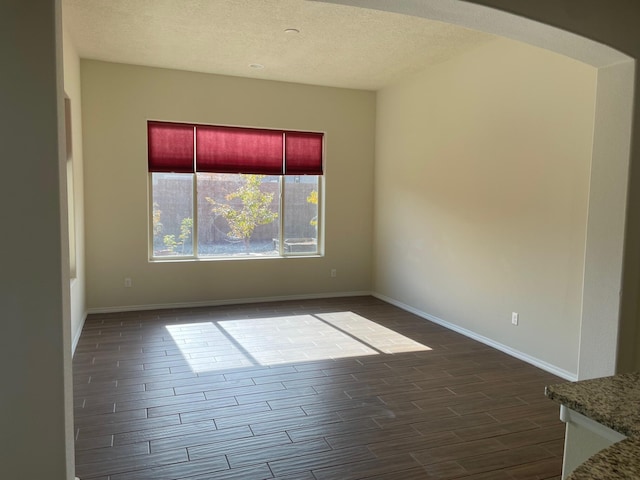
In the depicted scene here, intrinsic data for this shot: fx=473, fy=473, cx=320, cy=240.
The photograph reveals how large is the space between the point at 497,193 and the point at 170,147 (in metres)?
3.94

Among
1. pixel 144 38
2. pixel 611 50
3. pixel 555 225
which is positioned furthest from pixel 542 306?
pixel 144 38

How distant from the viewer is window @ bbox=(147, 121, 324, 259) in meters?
6.02

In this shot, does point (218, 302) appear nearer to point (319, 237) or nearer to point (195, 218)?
point (195, 218)

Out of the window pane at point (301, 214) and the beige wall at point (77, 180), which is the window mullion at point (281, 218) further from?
the beige wall at point (77, 180)

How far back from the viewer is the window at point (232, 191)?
602 cm

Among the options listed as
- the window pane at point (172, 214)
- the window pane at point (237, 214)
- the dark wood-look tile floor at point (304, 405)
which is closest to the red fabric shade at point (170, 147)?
the window pane at point (172, 214)

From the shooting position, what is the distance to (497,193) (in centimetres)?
462

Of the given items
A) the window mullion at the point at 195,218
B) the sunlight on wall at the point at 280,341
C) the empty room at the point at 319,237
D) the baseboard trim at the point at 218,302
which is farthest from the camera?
the window mullion at the point at 195,218

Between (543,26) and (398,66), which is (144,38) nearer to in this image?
(398,66)

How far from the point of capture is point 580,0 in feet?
8.62

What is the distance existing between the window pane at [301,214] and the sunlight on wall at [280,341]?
1.38 metres

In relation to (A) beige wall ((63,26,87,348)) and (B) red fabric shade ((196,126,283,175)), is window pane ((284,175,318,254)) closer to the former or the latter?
(B) red fabric shade ((196,126,283,175))

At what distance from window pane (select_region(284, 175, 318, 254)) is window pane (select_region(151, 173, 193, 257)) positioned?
4.38ft

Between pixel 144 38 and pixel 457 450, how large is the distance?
4.53 metres
